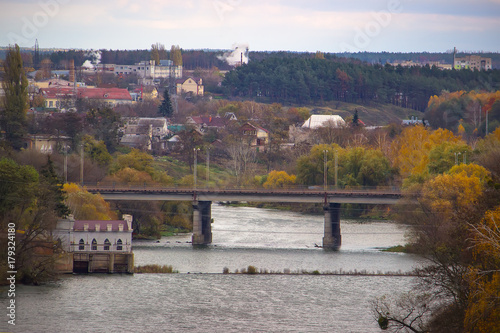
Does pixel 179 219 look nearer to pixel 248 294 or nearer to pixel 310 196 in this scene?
pixel 310 196

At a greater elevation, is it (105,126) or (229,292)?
(105,126)

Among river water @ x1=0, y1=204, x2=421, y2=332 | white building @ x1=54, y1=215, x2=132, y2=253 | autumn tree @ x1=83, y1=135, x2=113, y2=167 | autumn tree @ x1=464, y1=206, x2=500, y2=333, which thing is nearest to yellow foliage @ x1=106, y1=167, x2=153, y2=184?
autumn tree @ x1=83, y1=135, x2=113, y2=167

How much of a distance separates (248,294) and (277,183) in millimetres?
53802

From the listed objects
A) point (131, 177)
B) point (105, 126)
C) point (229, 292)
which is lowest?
point (229, 292)

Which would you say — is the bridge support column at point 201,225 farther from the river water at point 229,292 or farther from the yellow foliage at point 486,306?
the yellow foliage at point 486,306

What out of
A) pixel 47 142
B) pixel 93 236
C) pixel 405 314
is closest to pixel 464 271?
pixel 405 314

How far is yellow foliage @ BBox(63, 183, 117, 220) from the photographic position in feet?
237

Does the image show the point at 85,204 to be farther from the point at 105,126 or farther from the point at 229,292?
the point at 105,126

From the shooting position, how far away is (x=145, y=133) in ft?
452

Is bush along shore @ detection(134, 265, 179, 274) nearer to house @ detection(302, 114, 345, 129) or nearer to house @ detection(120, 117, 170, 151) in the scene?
house @ detection(120, 117, 170, 151)

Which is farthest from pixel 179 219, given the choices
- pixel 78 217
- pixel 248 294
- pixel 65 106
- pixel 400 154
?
pixel 65 106

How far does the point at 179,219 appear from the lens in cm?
9275

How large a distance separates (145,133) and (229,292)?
8377 centimetres

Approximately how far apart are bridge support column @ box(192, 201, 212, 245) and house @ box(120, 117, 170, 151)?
4535cm
